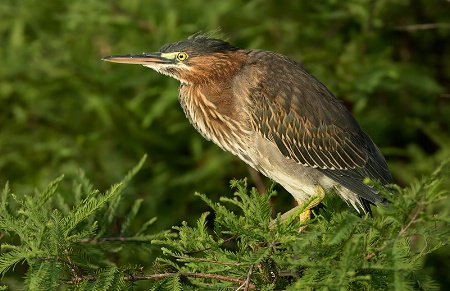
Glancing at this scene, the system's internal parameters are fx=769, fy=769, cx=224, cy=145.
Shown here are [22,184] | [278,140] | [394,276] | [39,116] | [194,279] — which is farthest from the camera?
[39,116]

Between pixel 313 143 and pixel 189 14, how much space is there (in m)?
2.81

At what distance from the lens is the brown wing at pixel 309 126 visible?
4375 millimetres

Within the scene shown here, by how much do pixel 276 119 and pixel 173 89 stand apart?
1.96m

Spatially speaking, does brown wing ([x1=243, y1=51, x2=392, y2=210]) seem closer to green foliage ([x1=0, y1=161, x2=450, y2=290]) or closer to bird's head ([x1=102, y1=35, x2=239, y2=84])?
bird's head ([x1=102, y1=35, x2=239, y2=84])

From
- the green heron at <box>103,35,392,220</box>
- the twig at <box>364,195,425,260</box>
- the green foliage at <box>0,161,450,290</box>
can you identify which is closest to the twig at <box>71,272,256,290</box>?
the green foliage at <box>0,161,450,290</box>

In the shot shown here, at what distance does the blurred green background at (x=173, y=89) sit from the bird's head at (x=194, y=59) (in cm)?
152

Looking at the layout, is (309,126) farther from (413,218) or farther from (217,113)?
(413,218)

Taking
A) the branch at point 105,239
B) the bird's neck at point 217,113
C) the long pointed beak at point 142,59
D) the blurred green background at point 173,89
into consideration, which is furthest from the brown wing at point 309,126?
the blurred green background at point 173,89

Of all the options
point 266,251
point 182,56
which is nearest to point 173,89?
point 182,56

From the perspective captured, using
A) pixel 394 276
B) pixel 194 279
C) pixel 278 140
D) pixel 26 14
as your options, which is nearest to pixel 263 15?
pixel 26 14

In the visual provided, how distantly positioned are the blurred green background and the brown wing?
5.14ft

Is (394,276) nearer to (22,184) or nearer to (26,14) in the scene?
(22,184)

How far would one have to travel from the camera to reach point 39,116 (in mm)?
7156

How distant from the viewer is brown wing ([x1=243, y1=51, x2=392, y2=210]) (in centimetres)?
438
